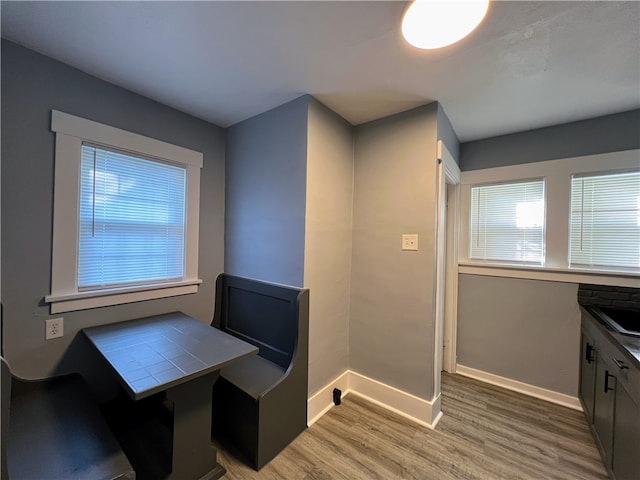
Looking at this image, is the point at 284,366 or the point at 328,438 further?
the point at 284,366

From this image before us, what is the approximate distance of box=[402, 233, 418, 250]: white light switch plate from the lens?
2.00m

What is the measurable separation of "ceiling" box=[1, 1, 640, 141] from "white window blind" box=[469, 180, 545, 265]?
70cm

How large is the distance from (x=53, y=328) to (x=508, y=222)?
3.75 metres

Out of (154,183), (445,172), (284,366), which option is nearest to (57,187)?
(154,183)

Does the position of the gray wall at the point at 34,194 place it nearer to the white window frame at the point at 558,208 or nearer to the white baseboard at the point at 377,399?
the white baseboard at the point at 377,399

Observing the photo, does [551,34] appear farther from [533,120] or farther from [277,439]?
[277,439]

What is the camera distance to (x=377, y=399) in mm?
2164

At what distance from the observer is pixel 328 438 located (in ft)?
5.76

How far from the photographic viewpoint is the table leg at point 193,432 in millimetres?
1294

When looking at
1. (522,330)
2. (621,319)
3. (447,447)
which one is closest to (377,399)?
(447,447)

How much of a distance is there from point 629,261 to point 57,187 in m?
4.18

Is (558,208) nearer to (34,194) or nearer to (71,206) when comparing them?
(71,206)

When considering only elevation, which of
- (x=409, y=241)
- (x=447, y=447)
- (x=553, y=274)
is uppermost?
(x=409, y=241)

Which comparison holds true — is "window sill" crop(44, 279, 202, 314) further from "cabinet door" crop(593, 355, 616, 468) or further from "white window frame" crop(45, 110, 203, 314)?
"cabinet door" crop(593, 355, 616, 468)
